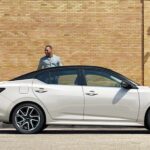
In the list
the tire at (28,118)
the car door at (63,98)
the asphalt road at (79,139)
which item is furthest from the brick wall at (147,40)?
the tire at (28,118)

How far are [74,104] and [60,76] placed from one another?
72 centimetres

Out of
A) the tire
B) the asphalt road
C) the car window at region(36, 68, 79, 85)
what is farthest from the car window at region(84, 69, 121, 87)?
the tire

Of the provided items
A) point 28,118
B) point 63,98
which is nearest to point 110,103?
point 63,98

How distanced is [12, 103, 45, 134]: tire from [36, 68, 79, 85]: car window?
0.64m

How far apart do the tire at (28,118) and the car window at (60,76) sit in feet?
2.08

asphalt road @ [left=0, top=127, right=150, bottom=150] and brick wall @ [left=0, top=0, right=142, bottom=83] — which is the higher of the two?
brick wall @ [left=0, top=0, right=142, bottom=83]

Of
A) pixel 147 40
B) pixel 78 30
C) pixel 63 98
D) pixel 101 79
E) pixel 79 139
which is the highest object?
pixel 78 30

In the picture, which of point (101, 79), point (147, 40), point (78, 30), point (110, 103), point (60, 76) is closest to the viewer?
point (110, 103)

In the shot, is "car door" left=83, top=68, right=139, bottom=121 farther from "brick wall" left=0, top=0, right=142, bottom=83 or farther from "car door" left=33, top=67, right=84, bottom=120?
"brick wall" left=0, top=0, right=142, bottom=83

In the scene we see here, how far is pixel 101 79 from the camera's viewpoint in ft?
45.4

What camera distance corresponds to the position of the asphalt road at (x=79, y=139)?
450 inches

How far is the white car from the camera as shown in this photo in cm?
1359

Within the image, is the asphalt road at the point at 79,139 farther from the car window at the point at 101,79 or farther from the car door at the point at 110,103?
the car window at the point at 101,79

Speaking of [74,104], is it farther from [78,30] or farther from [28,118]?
[78,30]
